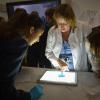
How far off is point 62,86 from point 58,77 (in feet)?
0.54

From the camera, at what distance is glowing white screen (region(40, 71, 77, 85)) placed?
1.51 meters

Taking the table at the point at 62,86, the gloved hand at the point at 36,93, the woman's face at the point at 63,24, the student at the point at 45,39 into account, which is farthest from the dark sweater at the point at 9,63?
the student at the point at 45,39

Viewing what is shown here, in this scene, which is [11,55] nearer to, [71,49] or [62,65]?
[62,65]

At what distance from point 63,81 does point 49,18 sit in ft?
3.28

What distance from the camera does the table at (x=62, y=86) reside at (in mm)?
1277

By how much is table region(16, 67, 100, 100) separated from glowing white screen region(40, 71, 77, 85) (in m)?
0.04

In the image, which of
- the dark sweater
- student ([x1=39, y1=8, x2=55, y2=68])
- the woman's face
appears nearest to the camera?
the dark sweater

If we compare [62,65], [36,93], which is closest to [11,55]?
[36,93]

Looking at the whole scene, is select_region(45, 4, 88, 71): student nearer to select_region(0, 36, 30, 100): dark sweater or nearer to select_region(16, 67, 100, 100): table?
select_region(16, 67, 100, 100): table

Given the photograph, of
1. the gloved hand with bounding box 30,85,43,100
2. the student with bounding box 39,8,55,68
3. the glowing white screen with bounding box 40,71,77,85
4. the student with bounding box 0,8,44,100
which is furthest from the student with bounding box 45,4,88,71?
the student with bounding box 0,8,44,100

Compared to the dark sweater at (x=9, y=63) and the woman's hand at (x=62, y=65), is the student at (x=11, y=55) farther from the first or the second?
the woman's hand at (x=62, y=65)

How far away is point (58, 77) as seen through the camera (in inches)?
63.2

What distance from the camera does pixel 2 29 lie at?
110cm

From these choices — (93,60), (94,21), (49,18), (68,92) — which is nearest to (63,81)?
A: (68,92)
